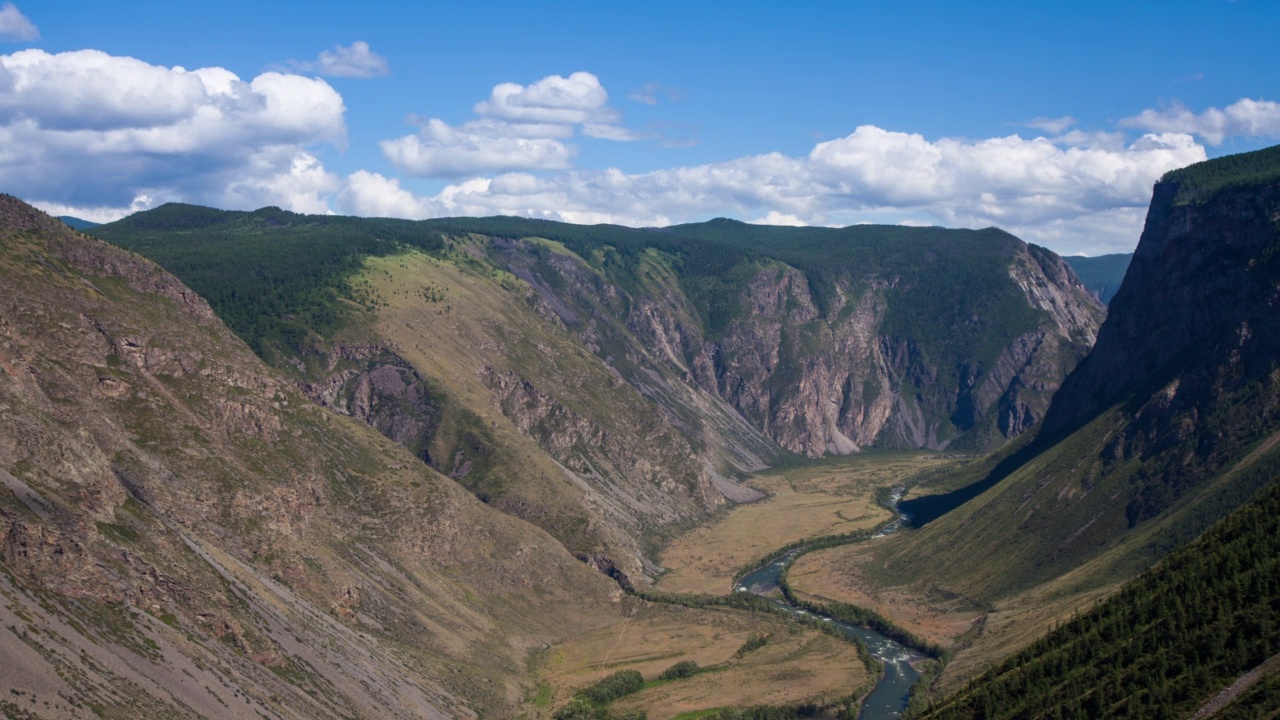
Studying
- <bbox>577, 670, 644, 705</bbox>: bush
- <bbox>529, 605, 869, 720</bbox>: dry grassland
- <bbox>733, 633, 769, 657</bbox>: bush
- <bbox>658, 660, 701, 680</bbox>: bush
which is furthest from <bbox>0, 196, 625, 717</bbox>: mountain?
<bbox>733, 633, 769, 657</bbox>: bush

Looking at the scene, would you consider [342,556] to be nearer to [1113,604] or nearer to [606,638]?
[606,638]

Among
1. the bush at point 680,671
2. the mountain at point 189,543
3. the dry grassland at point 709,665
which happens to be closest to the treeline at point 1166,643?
the dry grassland at point 709,665

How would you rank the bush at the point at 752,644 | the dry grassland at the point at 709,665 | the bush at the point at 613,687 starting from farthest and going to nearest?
the bush at the point at 752,644 → the bush at the point at 613,687 → the dry grassland at the point at 709,665

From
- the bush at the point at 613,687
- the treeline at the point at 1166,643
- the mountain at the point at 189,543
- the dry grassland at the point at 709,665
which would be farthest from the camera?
the bush at the point at 613,687

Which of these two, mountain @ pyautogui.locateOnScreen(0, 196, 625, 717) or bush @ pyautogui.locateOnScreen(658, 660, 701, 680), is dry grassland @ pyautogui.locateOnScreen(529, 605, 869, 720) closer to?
bush @ pyautogui.locateOnScreen(658, 660, 701, 680)

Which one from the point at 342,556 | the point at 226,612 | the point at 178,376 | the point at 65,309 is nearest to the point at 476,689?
the point at 342,556

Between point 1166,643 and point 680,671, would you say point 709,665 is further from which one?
point 1166,643

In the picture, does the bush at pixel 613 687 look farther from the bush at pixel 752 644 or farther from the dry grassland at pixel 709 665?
the bush at pixel 752 644
